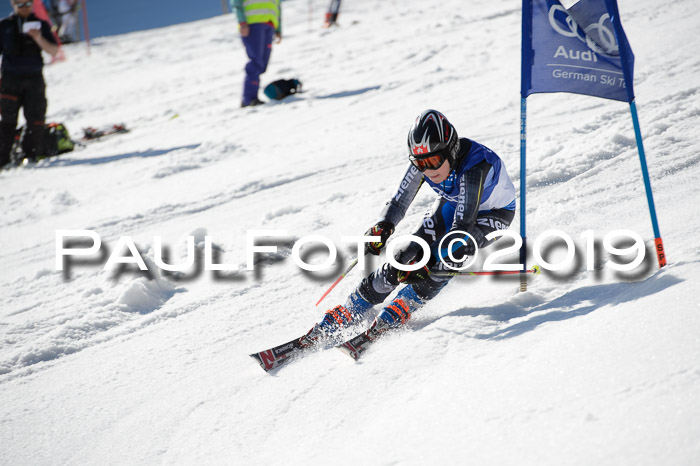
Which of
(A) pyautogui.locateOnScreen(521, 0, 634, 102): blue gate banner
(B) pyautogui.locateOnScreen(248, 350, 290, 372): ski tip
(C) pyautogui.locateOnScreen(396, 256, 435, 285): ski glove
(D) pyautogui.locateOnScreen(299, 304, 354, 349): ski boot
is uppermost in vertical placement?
(A) pyautogui.locateOnScreen(521, 0, 634, 102): blue gate banner

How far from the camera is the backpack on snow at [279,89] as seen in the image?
10.2 meters

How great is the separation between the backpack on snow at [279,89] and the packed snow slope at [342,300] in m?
0.59

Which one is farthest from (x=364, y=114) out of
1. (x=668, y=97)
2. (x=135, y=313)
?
(x=135, y=313)

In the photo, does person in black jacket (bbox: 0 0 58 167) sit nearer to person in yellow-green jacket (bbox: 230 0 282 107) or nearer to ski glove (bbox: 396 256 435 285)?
person in yellow-green jacket (bbox: 230 0 282 107)

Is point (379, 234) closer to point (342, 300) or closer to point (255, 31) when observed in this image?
point (342, 300)

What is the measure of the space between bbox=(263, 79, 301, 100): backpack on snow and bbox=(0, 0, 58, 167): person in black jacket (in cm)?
343

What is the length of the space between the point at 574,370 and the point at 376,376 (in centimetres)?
107

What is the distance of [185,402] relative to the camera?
3.38 m

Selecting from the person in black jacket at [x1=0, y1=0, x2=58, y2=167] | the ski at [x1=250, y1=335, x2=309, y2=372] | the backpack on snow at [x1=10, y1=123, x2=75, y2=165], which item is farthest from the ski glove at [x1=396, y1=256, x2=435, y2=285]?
the backpack on snow at [x1=10, y1=123, x2=75, y2=165]

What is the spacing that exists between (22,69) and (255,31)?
3683 millimetres

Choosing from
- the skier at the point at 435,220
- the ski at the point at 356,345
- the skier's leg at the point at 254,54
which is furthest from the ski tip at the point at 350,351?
the skier's leg at the point at 254,54

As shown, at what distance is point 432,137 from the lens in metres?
3.41

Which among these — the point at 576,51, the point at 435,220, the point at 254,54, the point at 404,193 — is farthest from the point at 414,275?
the point at 254,54

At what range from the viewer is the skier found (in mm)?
3404
